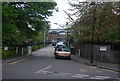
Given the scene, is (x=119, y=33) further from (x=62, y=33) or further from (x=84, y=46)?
(x=62, y=33)

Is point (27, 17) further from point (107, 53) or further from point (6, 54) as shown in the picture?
point (107, 53)

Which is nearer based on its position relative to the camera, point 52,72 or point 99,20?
point 52,72

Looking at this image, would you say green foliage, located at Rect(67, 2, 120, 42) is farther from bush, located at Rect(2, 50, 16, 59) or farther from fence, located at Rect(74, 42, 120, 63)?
bush, located at Rect(2, 50, 16, 59)

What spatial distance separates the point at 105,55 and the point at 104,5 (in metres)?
5.27

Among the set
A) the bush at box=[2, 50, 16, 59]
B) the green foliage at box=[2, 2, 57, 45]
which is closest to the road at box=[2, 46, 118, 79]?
the bush at box=[2, 50, 16, 59]

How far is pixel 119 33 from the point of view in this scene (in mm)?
18000

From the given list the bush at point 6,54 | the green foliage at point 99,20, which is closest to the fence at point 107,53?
the green foliage at point 99,20

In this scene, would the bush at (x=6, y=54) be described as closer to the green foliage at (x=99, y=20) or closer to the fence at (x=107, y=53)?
the green foliage at (x=99, y=20)

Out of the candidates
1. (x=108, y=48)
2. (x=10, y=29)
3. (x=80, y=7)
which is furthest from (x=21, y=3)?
(x=108, y=48)

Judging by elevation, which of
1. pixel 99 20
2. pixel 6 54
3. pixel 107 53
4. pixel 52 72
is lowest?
pixel 52 72

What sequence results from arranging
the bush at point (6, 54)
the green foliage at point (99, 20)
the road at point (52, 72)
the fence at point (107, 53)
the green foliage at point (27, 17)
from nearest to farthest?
1. the road at point (52, 72)
2. the green foliage at point (99, 20)
3. the fence at point (107, 53)
4. the bush at point (6, 54)
5. the green foliage at point (27, 17)

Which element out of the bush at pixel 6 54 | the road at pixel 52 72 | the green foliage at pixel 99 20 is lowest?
the road at pixel 52 72

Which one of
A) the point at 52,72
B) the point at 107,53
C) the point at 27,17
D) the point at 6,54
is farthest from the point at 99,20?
the point at 52,72

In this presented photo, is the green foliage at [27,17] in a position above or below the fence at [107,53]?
above
